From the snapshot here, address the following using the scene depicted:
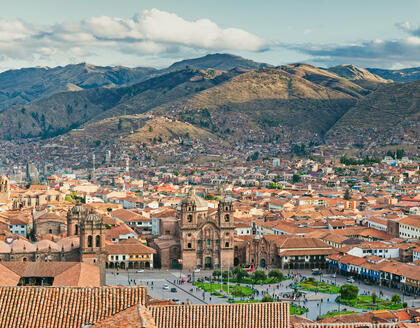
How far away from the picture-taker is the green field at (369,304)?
58.6 m

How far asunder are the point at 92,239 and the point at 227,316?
130 feet

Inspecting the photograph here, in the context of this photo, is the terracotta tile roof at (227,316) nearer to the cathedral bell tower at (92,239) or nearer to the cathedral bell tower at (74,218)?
the cathedral bell tower at (92,239)

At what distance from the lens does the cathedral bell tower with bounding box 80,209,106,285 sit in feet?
202

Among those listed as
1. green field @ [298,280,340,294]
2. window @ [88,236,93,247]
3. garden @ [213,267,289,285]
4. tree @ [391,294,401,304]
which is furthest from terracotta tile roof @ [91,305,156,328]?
garden @ [213,267,289,285]

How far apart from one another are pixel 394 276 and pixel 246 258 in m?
17.8

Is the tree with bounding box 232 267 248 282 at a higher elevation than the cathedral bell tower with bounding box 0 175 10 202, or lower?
lower

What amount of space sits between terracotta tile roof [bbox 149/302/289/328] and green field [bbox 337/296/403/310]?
36126mm

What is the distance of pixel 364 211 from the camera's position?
4488 inches

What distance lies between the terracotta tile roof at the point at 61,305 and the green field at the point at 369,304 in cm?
4385

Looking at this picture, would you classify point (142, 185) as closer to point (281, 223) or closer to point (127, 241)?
point (281, 223)

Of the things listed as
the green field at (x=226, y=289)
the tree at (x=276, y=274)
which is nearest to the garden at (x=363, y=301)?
the green field at (x=226, y=289)

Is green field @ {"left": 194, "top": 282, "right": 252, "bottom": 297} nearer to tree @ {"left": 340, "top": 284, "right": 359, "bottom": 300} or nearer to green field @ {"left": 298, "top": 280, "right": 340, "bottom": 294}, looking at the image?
green field @ {"left": 298, "top": 280, "right": 340, "bottom": 294}

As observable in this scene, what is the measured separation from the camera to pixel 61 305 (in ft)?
58.6

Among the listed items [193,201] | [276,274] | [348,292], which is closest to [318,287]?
[276,274]
